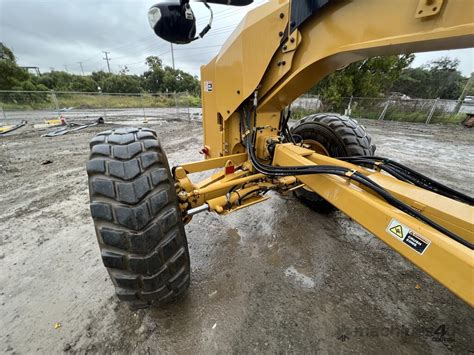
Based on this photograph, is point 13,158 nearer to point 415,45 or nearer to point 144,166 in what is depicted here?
point 144,166

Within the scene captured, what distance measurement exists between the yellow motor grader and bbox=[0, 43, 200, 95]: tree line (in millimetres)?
33822

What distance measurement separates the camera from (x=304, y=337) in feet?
5.17

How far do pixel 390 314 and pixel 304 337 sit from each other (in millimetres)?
756

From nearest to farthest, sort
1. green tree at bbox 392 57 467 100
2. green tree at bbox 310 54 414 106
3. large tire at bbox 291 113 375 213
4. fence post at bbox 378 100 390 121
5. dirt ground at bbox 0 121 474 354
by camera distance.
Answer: dirt ground at bbox 0 121 474 354 → large tire at bbox 291 113 375 213 → green tree at bbox 310 54 414 106 → fence post at bbox 378 100 390 121 → green tree at bbox 392 57 467 100

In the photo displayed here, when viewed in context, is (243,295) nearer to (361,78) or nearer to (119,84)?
(361,78)

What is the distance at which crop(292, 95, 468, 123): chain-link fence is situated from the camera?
13.8m

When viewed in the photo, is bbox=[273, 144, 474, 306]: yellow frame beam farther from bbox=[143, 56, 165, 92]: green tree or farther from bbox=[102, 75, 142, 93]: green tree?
bbox=[143, 56, 165, 92]: green tree

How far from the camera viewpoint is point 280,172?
1.63m

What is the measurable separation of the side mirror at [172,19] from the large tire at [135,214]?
27.8 inches

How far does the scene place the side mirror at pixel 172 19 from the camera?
1423mm

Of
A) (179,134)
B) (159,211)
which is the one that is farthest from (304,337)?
(179,134)

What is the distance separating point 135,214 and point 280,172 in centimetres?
98

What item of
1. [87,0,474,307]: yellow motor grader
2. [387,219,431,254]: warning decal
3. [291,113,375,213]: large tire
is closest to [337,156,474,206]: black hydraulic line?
[87,0,474,307]: yellow motor grader

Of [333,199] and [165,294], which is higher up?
[333,199]
